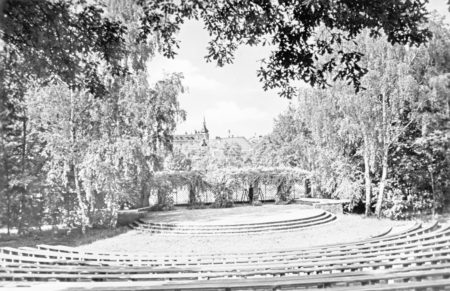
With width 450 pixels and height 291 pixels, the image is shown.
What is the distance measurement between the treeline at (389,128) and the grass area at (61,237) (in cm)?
1338

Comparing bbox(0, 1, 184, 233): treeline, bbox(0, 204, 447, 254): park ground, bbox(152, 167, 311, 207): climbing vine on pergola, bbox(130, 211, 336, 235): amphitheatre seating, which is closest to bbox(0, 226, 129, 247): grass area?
bbox(0, 204, 447, 254): park ground

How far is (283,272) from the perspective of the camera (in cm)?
703

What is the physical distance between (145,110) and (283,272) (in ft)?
62.4

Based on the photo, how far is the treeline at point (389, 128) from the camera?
2198cm

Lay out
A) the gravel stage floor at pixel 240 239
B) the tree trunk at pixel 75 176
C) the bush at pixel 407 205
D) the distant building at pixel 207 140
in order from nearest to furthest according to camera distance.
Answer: the gravel stage floor at pixel 240 239 → the tree trunk at pixel 75 176 → the bush at pixel 407 205 → the distant building at pixel 207 140

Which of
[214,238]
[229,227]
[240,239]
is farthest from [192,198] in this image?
[240,239]

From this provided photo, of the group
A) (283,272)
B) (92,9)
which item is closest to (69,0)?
(92,9)

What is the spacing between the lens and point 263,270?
7473 mm

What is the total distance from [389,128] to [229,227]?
35.6 feet

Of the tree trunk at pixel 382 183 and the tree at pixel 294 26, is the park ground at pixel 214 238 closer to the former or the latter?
the tree trunk at pixel 382 183

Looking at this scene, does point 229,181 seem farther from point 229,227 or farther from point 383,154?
point 383,154

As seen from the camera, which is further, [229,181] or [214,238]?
[229,181]

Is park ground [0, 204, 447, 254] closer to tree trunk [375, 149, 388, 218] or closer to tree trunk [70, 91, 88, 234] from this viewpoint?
tree trunk [70, 91, 88, 234]

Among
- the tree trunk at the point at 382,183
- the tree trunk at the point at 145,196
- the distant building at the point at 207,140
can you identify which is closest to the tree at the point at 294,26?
the tree trunk at the point at 382,183
